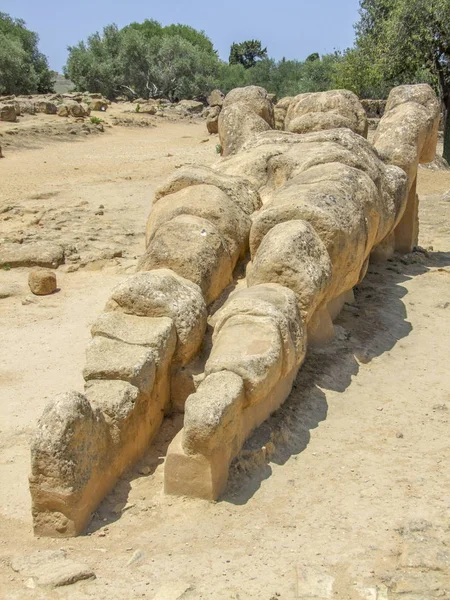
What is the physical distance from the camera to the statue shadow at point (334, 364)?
4.81 meters

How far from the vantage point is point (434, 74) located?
727 inches

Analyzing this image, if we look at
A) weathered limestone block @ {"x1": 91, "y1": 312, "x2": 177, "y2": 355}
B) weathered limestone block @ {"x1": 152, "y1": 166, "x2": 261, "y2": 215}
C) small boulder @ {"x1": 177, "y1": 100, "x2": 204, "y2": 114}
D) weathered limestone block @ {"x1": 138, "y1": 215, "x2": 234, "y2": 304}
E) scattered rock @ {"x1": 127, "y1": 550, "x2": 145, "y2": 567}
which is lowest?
small boulder @ {"x1": 177, "y1": 100, "x2": 204, "y2": 114}

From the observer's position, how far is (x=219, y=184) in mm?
7324

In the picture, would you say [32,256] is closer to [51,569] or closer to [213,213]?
[213,213]

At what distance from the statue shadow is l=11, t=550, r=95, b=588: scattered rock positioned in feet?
3.21

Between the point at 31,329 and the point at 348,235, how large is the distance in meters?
3.19

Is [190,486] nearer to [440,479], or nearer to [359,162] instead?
[440,479]

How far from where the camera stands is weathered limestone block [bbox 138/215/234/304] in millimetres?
6172

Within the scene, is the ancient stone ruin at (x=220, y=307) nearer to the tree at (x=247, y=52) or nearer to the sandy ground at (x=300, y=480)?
the sandy ground at (x=300, y=480)

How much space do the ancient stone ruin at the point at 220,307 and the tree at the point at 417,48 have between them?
1002 centimetres

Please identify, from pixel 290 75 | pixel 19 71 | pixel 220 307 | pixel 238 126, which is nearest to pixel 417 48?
pixel 238 126

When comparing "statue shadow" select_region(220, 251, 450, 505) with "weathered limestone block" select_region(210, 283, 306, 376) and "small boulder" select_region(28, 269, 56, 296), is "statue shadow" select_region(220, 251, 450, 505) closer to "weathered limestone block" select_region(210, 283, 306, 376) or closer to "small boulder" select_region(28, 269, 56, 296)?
"weathered limestone block" select_region(210, 283, 306, 376)

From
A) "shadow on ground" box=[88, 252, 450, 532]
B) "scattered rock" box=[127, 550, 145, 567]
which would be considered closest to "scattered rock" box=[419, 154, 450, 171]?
"shadow on ground" box=[88, 252, 450, 532]

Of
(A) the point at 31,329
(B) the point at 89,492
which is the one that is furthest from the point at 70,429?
(A) the point at 31,329
